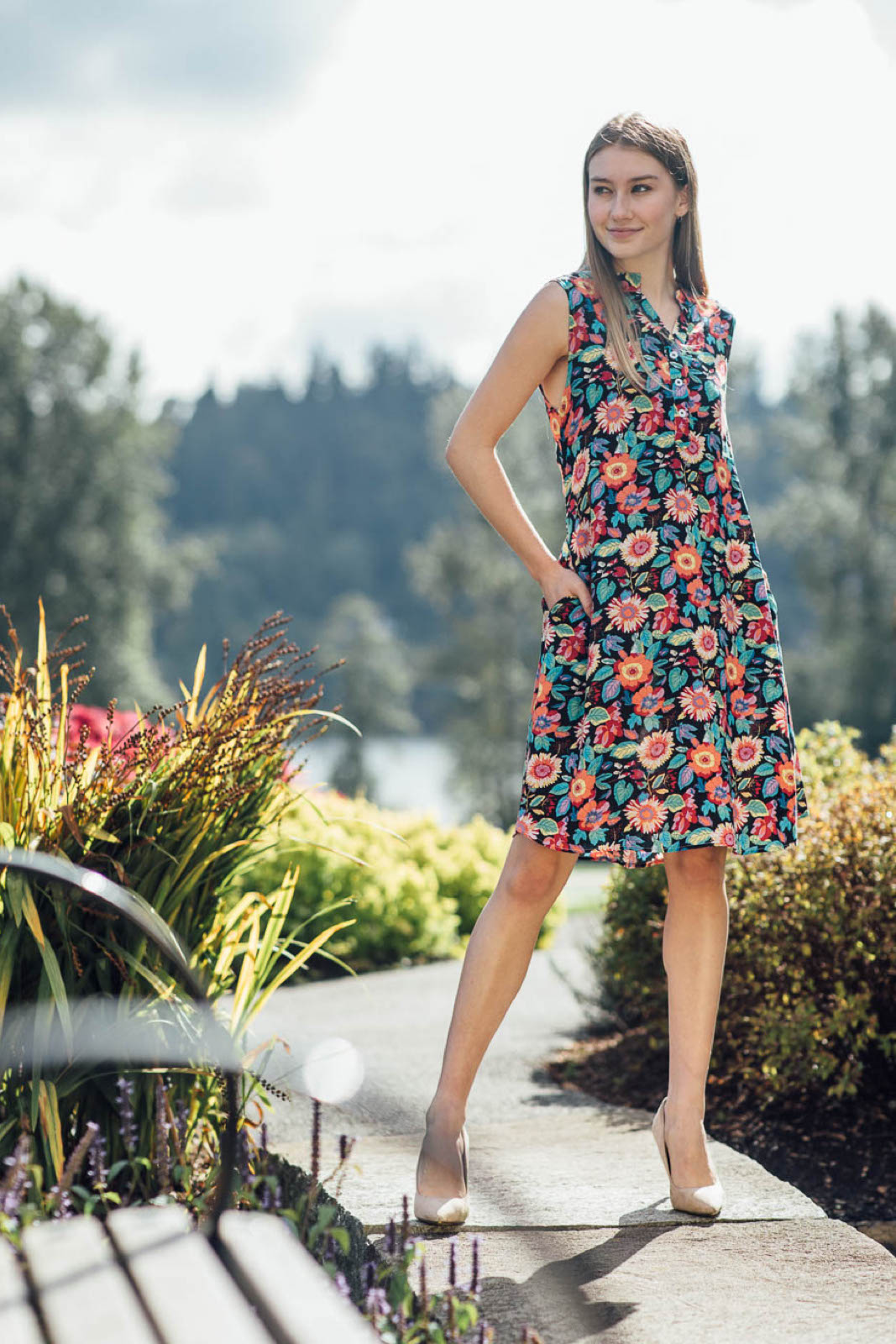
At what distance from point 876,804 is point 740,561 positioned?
1.07 m

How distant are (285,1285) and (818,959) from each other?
2.03 m

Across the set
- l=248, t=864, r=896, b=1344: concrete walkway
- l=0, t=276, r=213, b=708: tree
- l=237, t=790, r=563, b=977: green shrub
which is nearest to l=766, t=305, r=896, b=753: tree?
l=0, t=276, r=213, b=708: tree

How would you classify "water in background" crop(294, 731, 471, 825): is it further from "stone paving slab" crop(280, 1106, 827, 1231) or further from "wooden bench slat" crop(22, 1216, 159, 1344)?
"wooden bench slat" crop(22, 1216, 159, 1344)

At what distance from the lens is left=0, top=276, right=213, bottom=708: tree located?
89.0ft

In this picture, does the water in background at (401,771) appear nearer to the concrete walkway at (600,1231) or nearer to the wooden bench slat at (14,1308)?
the concrete walkway at (600,1231)

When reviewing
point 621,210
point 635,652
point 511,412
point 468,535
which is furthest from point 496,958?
point 468,535

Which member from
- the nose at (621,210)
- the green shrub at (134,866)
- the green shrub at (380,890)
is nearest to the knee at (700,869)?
the green shrub at (134,866)

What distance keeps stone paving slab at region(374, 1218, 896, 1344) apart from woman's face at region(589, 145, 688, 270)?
62.4 inches

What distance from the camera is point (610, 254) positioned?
2318mm

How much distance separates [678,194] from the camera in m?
2.36

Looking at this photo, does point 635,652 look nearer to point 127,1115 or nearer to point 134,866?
point 134,866

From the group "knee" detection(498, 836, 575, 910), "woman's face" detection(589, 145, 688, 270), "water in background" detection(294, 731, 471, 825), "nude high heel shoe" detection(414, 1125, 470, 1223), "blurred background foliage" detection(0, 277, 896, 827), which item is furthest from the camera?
"water in background" detection(294, 731, 471, 825)

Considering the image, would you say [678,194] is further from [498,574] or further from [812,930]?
[498,574]

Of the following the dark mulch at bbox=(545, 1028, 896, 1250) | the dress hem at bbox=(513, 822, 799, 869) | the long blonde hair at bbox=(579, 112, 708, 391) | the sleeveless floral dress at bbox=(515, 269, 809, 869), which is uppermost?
the long blonde hair at bbox=(579, 112, 708, 391)
